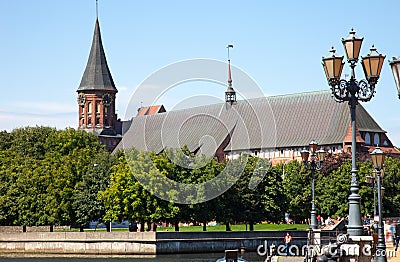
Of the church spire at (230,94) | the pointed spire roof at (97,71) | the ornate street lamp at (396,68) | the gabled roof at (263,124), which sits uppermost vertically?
the pointed spire roof at (97,71)

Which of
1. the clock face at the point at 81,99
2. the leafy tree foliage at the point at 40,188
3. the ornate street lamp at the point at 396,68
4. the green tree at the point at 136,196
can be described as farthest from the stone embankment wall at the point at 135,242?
the clock face at the point at 81,99

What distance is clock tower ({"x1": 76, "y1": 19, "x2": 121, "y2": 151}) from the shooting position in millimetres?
161500

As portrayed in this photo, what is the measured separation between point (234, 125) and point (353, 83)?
125987mm

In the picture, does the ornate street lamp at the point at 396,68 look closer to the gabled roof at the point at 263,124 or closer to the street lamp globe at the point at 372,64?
the street lamp globe at the point at 372,64

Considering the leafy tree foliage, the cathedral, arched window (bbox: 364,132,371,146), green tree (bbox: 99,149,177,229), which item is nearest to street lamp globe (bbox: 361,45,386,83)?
green tree (bbox: 99,149,177,229)

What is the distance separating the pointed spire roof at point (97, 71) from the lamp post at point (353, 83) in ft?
461

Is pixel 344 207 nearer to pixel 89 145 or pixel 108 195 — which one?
pixel 108 195

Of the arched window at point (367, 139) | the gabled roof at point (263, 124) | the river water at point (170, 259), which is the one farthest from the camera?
the arched window at point (367, 139)

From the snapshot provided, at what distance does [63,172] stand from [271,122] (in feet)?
217

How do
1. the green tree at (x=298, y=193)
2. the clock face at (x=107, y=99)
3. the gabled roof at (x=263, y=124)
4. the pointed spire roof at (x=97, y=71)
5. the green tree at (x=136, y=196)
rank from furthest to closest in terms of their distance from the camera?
the clock face at (x=107, y=99), the pointed spire roof at (x=97, y=71), the gabled roof at (x=263, y=124), the green tree at (x=298, y=193), the green tree at (x=136, y=196)

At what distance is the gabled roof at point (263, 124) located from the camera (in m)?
135

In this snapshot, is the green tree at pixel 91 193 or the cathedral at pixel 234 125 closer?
the green tree at pixel 91 193

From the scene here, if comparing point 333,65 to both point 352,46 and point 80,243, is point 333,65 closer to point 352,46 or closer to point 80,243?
point 352,46

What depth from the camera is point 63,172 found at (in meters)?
85.5
